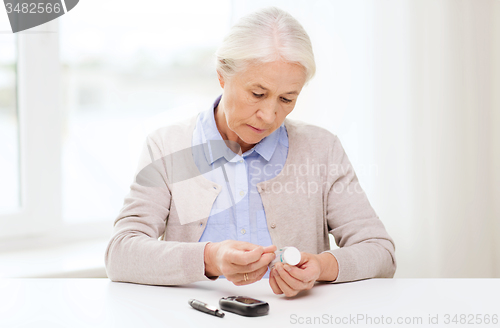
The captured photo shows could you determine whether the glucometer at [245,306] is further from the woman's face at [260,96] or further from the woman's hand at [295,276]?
the woman's face at [260,96]

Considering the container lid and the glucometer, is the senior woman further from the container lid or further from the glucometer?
the glucometer

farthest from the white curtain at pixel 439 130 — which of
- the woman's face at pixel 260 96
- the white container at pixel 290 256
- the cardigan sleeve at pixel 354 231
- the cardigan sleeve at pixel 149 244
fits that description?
the white container at pixel 290 256

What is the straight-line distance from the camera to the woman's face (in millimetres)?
1164

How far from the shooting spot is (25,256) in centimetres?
165

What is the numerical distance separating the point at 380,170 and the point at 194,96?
884 mm

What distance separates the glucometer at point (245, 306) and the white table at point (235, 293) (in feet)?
0.05

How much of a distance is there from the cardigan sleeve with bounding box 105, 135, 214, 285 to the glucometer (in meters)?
0.17

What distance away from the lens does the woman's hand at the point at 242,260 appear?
925 mm

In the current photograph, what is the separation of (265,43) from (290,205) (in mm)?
474

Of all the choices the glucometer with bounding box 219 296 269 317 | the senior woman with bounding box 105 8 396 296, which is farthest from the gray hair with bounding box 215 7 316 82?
the glucometer with bounding box 219 296 269 317

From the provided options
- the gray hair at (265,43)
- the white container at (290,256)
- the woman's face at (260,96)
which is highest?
the gray hair at (265,43)

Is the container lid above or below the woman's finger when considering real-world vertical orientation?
above

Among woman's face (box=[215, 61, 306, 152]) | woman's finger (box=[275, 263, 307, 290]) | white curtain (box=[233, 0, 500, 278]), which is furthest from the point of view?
white curtain (box=[233, 0, 500, 278])

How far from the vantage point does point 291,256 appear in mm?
953
